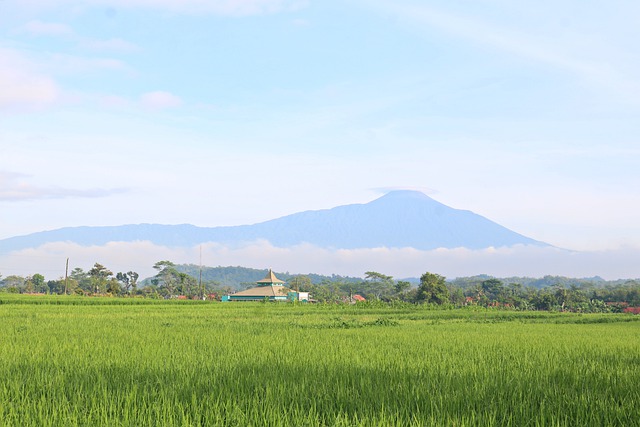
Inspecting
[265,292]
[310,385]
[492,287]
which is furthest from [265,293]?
[310,385]

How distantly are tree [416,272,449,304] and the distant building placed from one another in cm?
2007

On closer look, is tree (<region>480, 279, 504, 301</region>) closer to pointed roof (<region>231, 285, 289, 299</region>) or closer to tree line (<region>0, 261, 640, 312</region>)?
tree line (<region>0, 261, 640, 312</region>)

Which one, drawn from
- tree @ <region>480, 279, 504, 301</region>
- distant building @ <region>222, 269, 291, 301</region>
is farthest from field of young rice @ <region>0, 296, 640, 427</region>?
tree @ <region>480, 279, 504, 301</region>

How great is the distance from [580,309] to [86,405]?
4599cm

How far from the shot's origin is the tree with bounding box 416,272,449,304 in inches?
1821

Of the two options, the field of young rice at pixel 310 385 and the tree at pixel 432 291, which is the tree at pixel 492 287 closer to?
the tree at pixel 432 291

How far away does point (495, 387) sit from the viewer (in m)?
5.27

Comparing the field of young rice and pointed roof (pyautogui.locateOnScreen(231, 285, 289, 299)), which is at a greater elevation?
the field of young rice

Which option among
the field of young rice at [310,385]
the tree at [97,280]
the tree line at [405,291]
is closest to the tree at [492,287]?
the tree line at [405,291]

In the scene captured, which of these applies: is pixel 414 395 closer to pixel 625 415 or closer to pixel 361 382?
pixel 361 382

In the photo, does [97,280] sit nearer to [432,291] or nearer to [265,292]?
[265,292]

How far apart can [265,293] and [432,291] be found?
76.6ft

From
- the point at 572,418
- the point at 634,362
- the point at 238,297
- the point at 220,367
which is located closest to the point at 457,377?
the point at 572,418

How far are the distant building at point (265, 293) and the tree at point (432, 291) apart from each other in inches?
790
